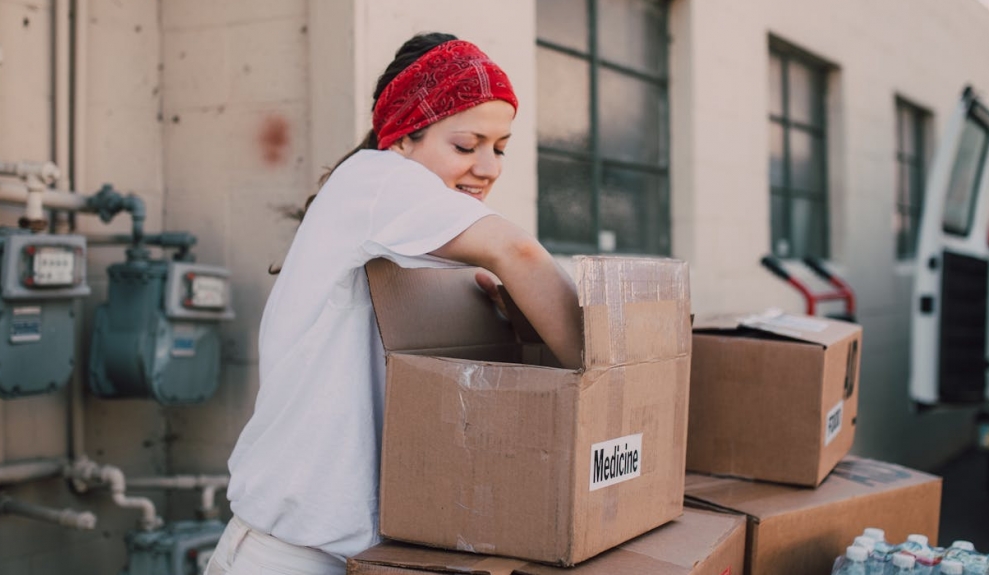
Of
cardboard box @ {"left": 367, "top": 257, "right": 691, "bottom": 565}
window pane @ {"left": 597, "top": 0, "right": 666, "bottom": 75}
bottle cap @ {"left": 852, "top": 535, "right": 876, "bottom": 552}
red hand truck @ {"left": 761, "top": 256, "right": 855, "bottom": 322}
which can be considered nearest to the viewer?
cardboard box @ {"left": 367, "top": 257, "right": 691, "bottom": 565}

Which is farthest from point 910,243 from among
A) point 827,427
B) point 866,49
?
point 827,427

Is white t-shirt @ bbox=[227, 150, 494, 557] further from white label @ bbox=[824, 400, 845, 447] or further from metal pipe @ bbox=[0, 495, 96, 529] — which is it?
metal pipe @ bbox=[0, 495, 96, 529]

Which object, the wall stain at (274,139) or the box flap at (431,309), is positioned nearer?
the box flap at (431,309)

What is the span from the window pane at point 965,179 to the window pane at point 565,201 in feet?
7.89

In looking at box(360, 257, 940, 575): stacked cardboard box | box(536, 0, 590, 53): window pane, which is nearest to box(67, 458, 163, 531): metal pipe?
box(360, 257, 940, 575): stacked cardboard box

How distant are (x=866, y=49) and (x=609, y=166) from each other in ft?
10.5

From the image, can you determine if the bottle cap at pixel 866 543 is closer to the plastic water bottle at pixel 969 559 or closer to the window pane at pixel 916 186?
the plastic water bottle at pixel 969 559

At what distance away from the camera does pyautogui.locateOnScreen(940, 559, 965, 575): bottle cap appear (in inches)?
62.8

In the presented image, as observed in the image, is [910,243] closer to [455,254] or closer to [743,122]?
[743,122]

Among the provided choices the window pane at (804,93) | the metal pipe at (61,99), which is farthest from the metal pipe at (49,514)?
the window pane at (804,93)

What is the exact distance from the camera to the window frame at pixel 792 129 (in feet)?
17.7

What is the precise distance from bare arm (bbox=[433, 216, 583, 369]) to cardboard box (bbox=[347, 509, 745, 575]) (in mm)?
302

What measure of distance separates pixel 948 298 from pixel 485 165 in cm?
423

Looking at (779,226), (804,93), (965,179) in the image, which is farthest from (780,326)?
(804,93)
